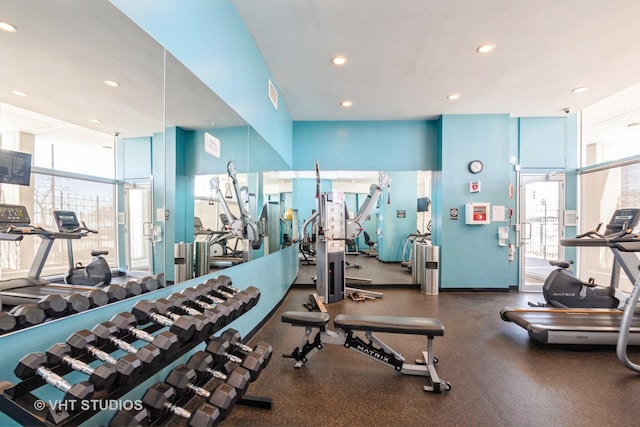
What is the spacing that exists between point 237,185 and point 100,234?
1.46 m

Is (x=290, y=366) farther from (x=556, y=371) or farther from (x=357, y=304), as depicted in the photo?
(x=556, y=371)

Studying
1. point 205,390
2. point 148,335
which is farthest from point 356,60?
point 205,390

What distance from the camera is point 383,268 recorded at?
725 centimetres

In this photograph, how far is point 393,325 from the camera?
2152mm

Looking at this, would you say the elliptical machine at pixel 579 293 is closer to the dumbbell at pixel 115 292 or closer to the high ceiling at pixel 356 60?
the high ceiling at pixel 356 60

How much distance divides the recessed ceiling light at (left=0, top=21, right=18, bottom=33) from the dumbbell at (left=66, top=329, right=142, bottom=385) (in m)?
1.14

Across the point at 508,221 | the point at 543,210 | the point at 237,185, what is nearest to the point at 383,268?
the point at 508,221

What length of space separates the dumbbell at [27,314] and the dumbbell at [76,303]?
9cm

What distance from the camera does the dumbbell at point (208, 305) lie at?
5.04 feet

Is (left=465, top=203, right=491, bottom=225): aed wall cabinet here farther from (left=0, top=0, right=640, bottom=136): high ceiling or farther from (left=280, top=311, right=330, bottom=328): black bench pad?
(left=280, top=311, right=330, bottom=328): black bench pad

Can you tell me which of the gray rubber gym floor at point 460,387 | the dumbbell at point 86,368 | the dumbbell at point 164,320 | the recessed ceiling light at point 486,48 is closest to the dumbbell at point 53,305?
the dumbbell at point 86,368

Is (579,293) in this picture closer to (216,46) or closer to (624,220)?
(624,220)

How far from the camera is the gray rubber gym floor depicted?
177cm

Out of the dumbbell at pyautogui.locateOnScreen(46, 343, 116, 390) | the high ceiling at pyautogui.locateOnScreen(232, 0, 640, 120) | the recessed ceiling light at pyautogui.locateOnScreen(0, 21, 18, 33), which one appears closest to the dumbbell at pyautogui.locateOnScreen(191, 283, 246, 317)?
the dumbbell at pyautogui.locateOnScreen(46, 343, 116, 390)
